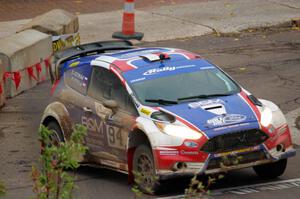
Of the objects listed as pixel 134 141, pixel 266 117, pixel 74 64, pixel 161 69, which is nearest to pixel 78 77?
pixel 74 64

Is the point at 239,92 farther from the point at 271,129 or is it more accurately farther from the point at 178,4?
the point at 178,4

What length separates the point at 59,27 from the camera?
20.0 m

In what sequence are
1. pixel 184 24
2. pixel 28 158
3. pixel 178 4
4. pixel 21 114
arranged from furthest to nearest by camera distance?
pixel 178 4 < pixel 184 24 < pixel 21 114 < pixel 28 158

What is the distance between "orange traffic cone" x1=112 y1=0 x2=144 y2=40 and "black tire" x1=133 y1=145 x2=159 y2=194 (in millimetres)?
10853

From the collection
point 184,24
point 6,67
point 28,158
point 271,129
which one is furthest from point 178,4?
point 271,129

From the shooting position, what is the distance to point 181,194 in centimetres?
Result: 1070

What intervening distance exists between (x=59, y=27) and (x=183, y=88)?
907 cm

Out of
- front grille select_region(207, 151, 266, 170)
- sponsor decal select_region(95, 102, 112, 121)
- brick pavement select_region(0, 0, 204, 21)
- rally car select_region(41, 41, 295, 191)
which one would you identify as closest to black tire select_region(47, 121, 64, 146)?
rally car select_region(41, 41, 295, 191)

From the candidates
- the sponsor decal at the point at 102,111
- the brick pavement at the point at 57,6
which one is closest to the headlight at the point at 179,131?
the sponsor decal at the point at 102,111

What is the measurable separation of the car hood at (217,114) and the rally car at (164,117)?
11 millimetres

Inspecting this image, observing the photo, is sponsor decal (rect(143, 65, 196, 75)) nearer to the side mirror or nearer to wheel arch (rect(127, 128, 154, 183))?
the side mirror

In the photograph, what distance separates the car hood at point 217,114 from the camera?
10.4 meters

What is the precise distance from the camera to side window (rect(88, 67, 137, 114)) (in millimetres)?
11300

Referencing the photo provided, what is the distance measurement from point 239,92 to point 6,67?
6935 mm
